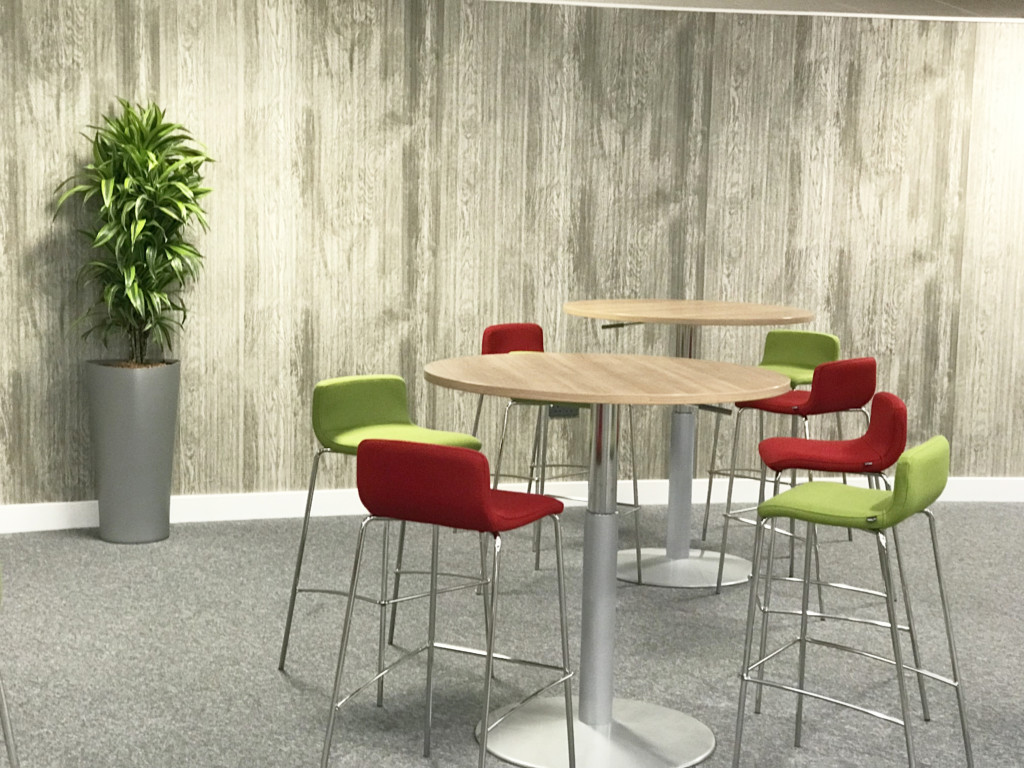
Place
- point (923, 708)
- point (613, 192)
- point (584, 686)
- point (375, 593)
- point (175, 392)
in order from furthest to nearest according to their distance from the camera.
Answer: point (613, 192)
point (175, 392)
point (375, 593)
point (923, 708)
point (584, 686)

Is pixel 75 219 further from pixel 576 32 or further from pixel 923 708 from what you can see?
pixel 923 708

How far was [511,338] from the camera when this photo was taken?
18.3ft

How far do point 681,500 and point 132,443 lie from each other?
250 centimetres

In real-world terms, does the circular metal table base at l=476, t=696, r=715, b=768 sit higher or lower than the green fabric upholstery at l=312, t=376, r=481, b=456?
lower

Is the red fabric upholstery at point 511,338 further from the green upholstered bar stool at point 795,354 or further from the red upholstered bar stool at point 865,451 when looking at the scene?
the red upholstered bar stool at point 865,451

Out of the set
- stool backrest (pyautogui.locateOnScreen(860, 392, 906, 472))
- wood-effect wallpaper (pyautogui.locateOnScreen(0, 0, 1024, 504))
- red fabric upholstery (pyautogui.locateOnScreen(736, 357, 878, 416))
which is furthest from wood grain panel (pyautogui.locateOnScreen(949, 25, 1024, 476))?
stool backrest (pyautogui.locateOnScreen(860, 392, 906, 472))

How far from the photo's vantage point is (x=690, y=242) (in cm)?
675

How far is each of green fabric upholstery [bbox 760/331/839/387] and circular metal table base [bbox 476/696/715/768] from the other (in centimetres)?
239

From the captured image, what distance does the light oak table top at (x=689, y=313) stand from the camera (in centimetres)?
482

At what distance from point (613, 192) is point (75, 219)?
108 inches

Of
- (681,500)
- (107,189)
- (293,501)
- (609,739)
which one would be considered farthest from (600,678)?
(107,189)

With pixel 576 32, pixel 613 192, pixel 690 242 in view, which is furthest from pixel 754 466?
pixel 576 32

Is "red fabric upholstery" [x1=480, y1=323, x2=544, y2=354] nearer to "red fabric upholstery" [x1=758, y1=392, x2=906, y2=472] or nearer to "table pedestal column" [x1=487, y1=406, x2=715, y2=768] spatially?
"red fabric upholstery" [x1=758, y1=392, x2=906, y2=472]

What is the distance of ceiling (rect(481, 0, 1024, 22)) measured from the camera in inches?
261
